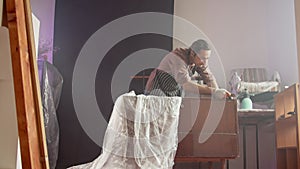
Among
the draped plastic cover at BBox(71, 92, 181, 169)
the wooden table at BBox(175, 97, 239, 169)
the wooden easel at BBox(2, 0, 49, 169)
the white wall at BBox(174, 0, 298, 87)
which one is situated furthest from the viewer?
the white wall at BBox(174, 0, 298, 87)

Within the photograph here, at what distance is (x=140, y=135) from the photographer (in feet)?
7.65

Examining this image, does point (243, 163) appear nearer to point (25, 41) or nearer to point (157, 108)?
point (157, 108)

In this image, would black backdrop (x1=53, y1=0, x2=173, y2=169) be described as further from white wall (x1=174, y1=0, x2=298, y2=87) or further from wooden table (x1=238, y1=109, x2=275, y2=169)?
wooden table (x1=238, y1=109, x2=275, y2=169)

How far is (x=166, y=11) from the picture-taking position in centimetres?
378

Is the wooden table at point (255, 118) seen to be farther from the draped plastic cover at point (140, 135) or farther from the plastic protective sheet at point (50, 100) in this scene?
the plastic protective sheet at point (50, 100)

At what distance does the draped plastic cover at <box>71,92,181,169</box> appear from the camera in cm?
230

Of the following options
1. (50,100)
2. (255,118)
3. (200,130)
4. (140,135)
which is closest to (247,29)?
(255,118)

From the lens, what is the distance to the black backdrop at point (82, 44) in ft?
11.1

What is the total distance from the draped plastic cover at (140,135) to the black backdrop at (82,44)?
3.42ft

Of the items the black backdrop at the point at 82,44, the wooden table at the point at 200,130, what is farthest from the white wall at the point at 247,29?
the wooden table at the point at 200,130

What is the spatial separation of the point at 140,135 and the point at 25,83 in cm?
115

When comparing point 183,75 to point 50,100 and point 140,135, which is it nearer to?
point 140,135

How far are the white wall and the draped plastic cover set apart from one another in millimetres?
1541

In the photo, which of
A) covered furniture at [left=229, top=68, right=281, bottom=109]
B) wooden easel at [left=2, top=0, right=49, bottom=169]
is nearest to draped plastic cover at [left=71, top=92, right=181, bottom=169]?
wooden easel at [left=2, top=0, right=49, bottom=169]
